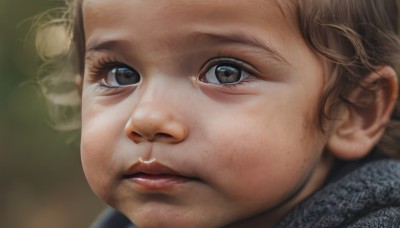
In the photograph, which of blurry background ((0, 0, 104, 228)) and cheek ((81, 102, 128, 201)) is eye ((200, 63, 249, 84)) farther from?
blurry background ((0, 0, 104, 228))

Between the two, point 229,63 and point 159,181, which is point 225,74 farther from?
point 159,181

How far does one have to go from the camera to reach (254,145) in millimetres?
1321

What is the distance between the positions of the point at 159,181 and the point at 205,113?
16 centimetres

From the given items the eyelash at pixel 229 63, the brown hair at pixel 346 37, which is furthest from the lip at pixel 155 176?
the brown hair at pixel 346 37

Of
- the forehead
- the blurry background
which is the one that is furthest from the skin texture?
the blurry background

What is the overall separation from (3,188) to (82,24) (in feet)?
8.44

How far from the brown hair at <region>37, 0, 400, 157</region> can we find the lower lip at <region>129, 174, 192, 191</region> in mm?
357

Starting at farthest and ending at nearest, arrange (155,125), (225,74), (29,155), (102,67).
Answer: (29,155), (102,67), (225,74), (155,125)

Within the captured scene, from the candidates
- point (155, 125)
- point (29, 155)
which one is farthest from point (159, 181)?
point (29, 155)

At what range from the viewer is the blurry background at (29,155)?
3.69 meters

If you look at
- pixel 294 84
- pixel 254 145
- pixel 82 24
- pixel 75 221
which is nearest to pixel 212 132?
pixel 254 145

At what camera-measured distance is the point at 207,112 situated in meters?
1.32

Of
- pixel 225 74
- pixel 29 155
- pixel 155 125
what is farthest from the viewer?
pixel 29 155

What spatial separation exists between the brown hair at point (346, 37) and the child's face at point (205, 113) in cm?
3
